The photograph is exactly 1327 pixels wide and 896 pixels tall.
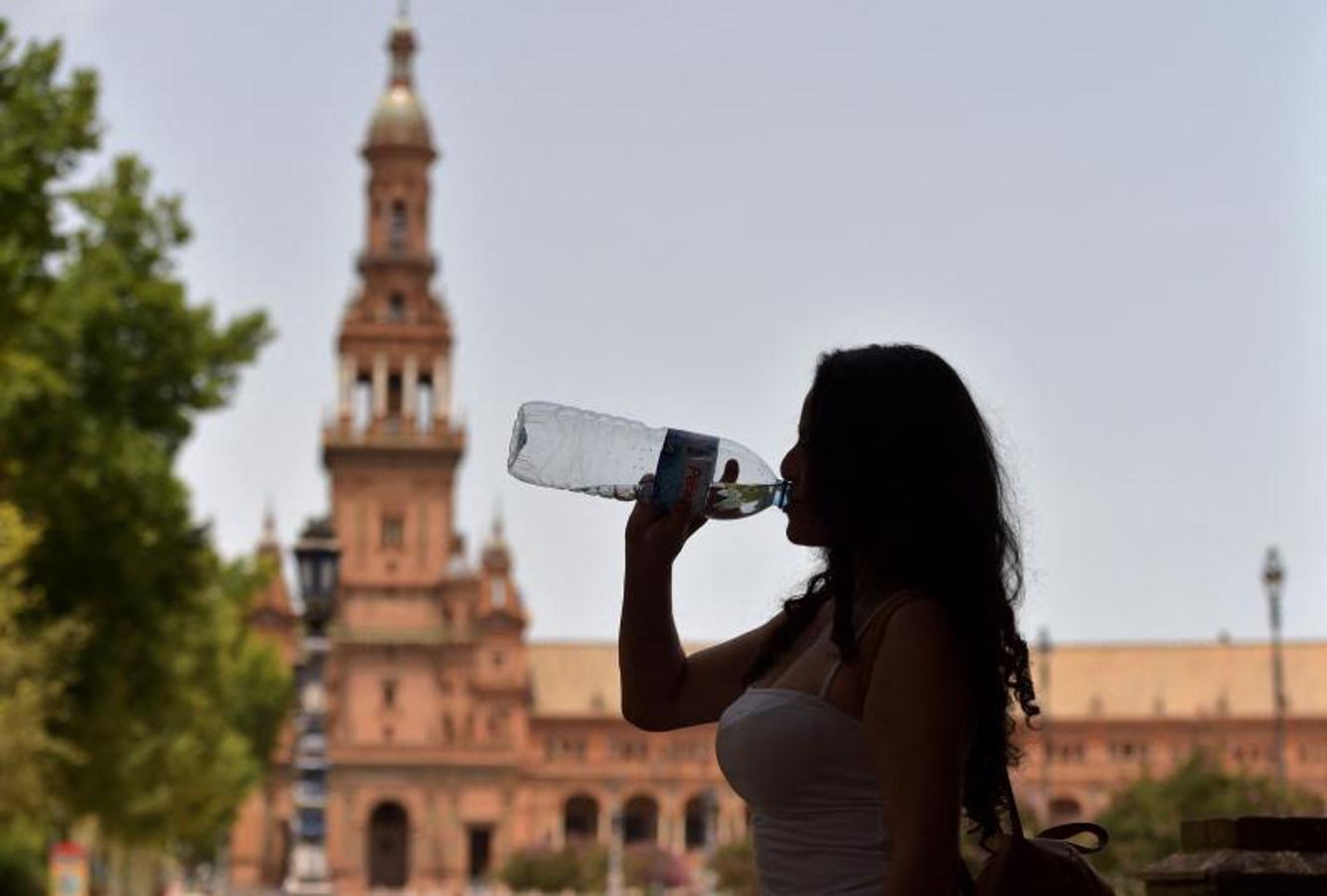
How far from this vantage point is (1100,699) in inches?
6107

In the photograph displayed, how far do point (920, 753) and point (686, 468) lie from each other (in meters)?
0.92

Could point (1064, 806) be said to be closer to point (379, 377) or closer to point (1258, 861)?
point (379, 377)

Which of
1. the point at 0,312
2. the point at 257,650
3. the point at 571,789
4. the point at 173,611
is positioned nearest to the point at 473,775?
the point at 571,789

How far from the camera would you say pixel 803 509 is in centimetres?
500

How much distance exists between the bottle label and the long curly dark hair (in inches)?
11.1

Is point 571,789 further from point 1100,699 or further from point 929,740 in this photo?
point 929,740

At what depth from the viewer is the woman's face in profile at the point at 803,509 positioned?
4.99 meters

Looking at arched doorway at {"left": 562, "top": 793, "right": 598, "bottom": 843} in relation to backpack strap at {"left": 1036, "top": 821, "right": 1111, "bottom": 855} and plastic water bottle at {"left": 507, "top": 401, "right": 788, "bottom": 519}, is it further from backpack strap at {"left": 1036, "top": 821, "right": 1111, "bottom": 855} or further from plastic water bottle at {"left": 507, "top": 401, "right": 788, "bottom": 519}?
backpack strap at {"left": 1036, "top": 821, "right": 1111, "bottom": 855}

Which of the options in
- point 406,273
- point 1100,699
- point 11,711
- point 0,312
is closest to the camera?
point 0,312

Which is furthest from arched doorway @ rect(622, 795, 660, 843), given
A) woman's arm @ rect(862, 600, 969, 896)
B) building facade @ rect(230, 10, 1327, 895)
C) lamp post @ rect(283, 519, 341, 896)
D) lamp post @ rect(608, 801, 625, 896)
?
woman's arm @ rect(862, 600, 969, 896)

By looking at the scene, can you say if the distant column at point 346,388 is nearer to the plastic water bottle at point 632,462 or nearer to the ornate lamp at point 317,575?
the ornate lamp at point 317,575

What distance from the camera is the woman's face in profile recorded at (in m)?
4.99

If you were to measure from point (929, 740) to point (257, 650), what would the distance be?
91175mm

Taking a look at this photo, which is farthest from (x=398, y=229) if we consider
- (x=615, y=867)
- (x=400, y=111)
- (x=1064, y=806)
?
(x=1064, y=806)
